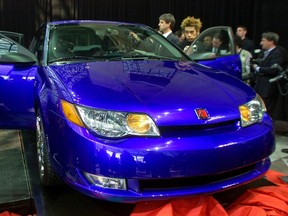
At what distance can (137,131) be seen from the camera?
2.12m

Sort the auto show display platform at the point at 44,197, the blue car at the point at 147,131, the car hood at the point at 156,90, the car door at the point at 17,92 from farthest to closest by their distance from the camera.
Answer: the car door at the point at 17,92, the auto show display platform at the point at 44,197, the car hood at the point at 156,90, the blue car at the point at 147,131

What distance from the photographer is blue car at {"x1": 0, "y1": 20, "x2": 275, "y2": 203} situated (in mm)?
2062

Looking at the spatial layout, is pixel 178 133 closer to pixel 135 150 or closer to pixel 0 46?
pixel 135 150

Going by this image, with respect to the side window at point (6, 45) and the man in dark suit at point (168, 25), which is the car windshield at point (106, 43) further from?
the man in dark suit at point (168, 25)

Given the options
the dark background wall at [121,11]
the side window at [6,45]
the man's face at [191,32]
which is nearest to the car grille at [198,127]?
the side window at [6,45]

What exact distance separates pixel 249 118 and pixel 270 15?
18.2ft

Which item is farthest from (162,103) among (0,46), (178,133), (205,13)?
(205,13)

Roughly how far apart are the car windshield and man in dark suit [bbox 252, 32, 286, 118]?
1.85 meters

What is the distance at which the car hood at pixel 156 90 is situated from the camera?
218 centimetres

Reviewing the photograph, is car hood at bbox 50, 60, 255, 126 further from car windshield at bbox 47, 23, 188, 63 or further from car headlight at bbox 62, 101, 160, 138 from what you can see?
car windshield at bbox 47, 23, 188, 63

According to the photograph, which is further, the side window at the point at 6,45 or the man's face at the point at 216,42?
the man's face at the point at 216,42

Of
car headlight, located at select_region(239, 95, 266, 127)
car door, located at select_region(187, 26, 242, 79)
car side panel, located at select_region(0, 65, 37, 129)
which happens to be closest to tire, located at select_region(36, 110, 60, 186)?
car side panel, located at select_region(0, 65, 37, 129)

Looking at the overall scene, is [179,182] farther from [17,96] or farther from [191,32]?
[191,32]

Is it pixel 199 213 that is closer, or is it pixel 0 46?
pixel 199 213
